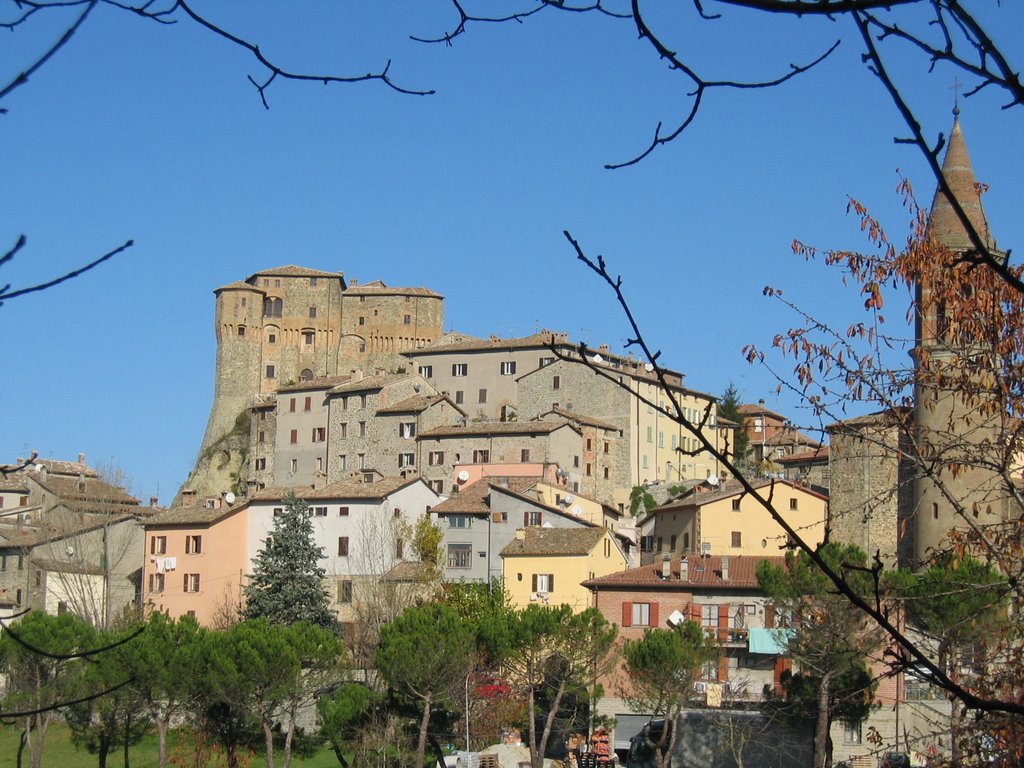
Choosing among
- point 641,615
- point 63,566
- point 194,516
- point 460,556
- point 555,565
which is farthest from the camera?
point 194,516

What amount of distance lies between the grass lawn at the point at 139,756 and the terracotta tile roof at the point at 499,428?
24.3 meters

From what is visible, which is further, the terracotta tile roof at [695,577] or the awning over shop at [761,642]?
the terracotta tile roof at [695,577]

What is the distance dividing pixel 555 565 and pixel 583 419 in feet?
64.2

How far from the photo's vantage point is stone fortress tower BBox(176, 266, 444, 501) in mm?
85250

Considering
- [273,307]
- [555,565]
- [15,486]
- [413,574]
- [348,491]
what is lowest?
[413,574]

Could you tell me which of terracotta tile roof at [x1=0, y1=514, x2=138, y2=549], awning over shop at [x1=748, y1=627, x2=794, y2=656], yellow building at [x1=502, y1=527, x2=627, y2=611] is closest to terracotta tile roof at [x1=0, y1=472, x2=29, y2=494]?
terracotta tile roof at [x1=0, y1=514, x2=138, y2=549]

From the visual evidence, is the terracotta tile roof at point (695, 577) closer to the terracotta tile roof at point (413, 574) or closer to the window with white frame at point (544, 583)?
the window with white frame at point (544, 583)

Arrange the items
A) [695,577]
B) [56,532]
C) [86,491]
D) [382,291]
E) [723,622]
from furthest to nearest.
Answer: [382,291], [86,491], [56,532], [695,577], [723,622]

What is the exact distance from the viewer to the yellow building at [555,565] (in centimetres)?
4559

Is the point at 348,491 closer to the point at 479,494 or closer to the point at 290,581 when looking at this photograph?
the point at 479,494

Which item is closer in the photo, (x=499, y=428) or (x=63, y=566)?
(x=63, y=566)

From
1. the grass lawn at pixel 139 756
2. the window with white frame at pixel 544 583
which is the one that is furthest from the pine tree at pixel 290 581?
the grass lawn at pixel 139 756

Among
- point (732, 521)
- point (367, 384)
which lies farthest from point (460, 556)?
point (367, 384)

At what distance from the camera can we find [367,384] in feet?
227
